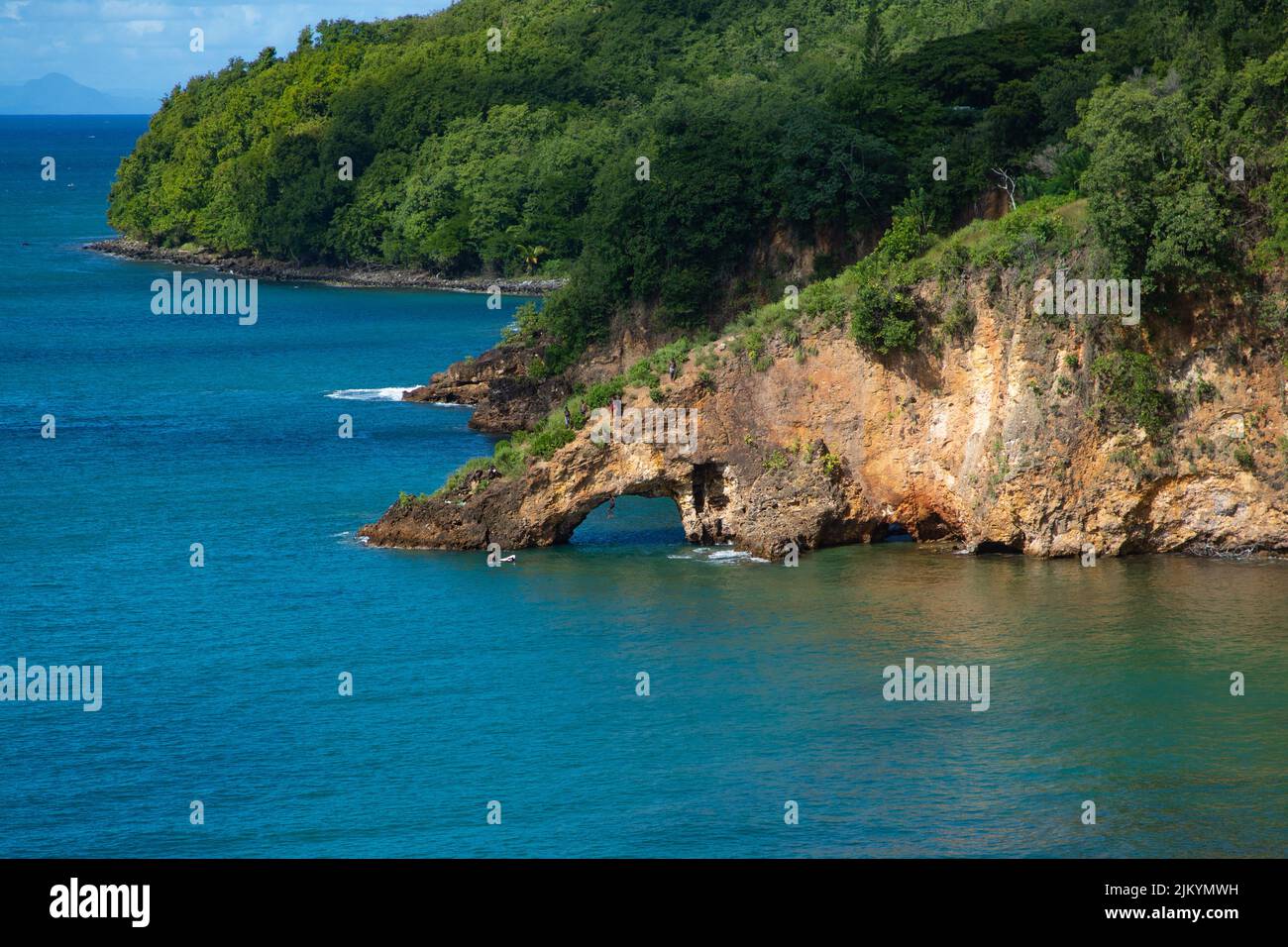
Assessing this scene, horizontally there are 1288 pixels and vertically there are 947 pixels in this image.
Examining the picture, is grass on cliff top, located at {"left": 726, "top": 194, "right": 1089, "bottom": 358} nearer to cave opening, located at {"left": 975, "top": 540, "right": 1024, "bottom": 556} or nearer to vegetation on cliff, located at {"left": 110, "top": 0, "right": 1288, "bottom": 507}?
vegetation on cliff, located at {"left": 110, "top": 0, "right": 1288, "bottom": 507}

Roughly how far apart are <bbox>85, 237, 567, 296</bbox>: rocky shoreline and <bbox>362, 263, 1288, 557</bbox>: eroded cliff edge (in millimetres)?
68406

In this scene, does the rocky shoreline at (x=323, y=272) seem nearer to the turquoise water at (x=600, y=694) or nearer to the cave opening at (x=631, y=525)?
the cave opening at (x=631, y=525)

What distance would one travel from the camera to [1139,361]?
45344mm

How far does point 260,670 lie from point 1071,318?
21337mm

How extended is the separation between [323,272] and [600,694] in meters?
104

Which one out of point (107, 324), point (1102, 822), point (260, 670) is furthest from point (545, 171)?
point (1102, 822)

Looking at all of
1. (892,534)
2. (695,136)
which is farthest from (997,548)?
(695,136)

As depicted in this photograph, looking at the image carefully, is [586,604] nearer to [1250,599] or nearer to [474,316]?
[1250,599]

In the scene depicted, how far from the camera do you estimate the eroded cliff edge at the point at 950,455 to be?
45.4m

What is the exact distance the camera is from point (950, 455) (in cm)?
4756

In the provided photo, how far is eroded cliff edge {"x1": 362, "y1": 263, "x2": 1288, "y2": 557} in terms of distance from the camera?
45.4m

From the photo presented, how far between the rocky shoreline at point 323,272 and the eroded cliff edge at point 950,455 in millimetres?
68406

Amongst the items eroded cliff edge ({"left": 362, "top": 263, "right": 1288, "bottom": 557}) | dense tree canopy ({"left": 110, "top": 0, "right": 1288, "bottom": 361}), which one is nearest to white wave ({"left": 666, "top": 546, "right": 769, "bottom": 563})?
eroded cliff edge ({"left": 362, "top": 263, "right": 1288, "bottom": 557})

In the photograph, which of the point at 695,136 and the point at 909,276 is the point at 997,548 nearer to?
the point at 909,276
